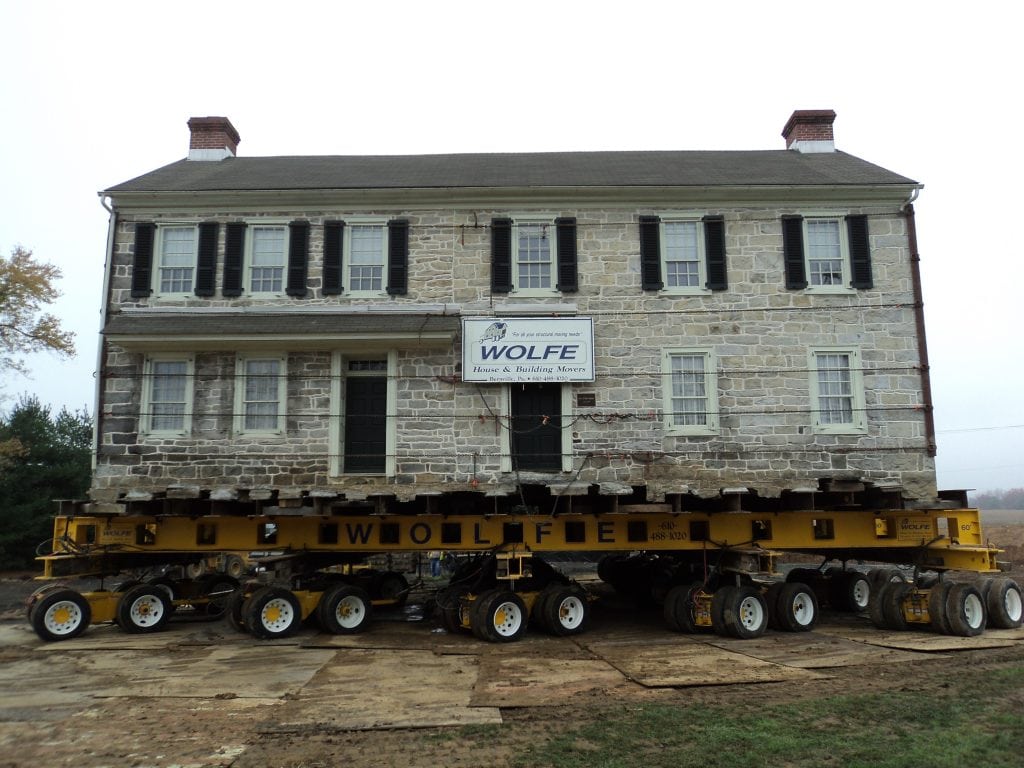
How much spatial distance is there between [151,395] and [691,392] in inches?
422

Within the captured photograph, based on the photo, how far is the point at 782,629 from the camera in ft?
44.9

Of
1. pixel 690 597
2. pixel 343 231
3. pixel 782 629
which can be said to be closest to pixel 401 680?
pixel 690 597

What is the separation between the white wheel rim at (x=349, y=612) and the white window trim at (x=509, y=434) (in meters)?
3.63

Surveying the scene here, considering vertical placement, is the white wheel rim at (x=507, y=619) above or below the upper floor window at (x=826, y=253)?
below

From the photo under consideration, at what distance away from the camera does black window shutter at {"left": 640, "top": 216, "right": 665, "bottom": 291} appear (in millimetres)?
15531

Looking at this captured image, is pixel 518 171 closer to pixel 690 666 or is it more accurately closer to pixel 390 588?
pixel 390 588

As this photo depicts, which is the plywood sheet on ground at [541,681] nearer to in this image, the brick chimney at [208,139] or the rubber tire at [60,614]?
the rubber tire at [60,614]

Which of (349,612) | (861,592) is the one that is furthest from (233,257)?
(861,592)

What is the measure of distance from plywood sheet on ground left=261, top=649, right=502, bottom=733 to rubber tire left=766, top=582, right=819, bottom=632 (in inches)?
233

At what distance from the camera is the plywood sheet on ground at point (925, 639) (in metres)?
11.7

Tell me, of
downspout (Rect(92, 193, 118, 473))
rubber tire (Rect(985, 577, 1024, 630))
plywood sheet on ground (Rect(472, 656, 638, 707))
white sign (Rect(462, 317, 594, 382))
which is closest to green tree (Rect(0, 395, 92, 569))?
downspout (Rect(92, 193, 118, 473))

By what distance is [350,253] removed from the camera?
15703mm

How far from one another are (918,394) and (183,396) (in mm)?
14626

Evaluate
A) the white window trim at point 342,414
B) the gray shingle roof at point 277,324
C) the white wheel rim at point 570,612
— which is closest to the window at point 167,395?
the gray shingle roof at point 277,324
